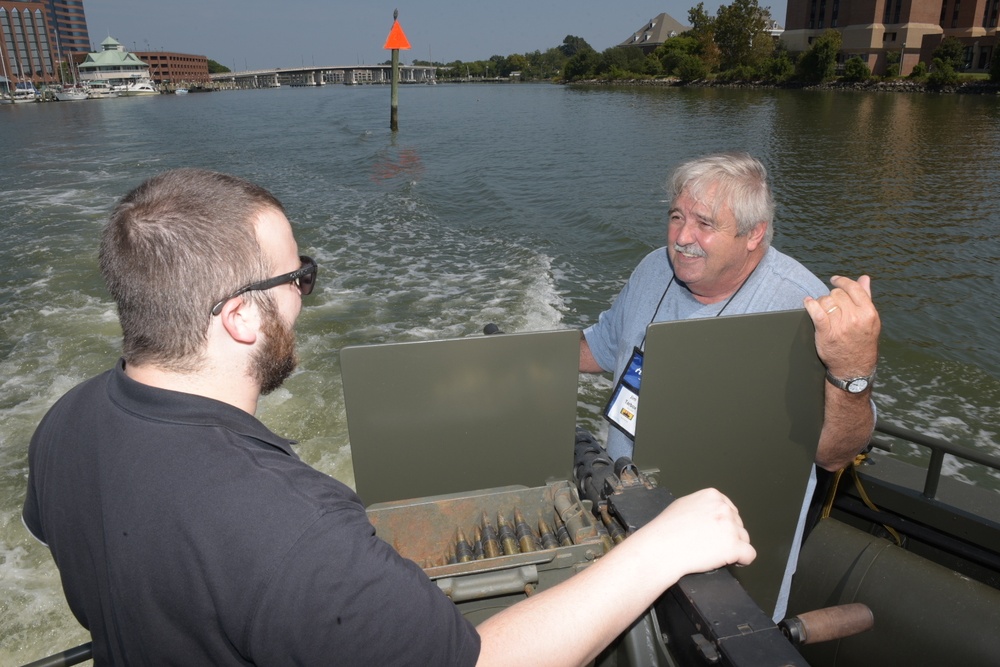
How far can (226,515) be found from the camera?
0.96m

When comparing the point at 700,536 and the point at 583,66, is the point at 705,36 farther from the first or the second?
the point at 700,536

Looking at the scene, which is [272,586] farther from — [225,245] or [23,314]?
[23,314]

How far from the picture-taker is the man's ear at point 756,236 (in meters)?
2.43

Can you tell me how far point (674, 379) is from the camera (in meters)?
1.94

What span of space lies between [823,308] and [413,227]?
40.0 feet

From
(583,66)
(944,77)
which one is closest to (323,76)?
(583,66)

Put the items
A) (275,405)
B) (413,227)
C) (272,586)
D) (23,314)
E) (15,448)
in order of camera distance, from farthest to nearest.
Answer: (413,227)
(23,314)
(275,405)
(15,448)
(272,586)

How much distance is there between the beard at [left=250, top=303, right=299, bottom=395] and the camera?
1210mm

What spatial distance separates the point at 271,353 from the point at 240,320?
0.27 ft

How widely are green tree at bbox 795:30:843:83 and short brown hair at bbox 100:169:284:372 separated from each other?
72.6 metres

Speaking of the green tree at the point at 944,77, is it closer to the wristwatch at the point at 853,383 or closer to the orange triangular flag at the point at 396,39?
the orange triangular flag at the point at 396,39

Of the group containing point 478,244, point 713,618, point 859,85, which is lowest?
point 478,244

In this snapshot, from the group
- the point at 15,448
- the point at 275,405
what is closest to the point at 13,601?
the point at 15,448

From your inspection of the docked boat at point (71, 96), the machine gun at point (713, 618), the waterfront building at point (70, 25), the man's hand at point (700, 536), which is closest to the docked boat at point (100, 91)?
the docked boat at point (71, 96)
